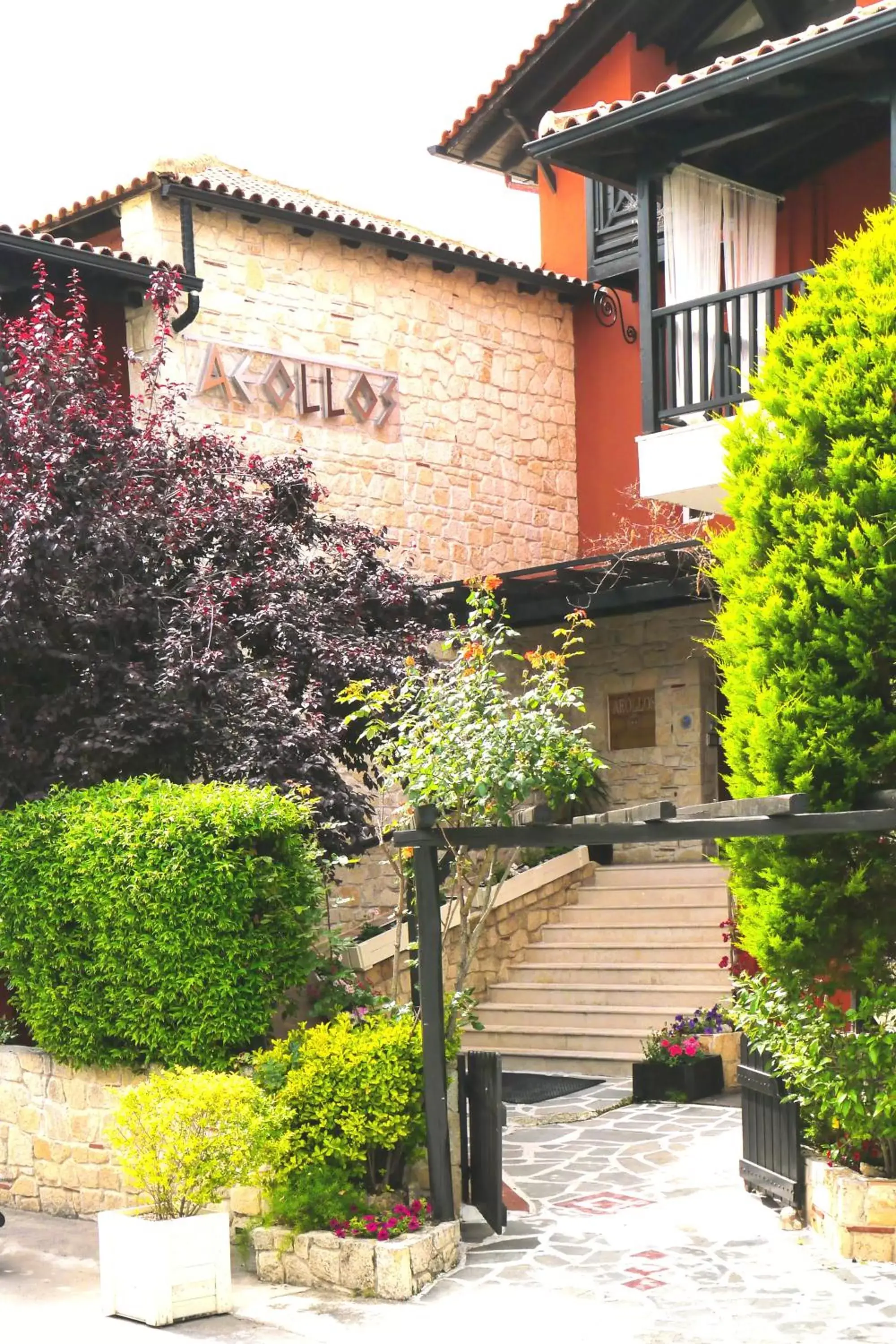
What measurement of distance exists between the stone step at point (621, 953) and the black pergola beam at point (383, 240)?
7535 mm

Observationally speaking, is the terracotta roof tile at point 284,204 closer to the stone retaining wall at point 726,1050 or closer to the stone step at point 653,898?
the stone step at point 653,898

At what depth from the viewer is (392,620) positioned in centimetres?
1172

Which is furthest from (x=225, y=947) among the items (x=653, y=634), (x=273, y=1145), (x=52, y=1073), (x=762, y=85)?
(x=653, y=634)

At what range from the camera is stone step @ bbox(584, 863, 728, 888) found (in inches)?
601

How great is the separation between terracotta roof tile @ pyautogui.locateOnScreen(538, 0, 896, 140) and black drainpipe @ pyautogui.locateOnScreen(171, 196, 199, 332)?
170 inches

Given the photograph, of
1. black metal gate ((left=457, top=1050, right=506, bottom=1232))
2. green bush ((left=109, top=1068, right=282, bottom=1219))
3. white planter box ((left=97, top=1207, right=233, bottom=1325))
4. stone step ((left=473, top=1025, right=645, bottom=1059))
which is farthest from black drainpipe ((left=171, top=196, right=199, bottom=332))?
white planter box ((left=97, top=1207, right=233, bottom=1325))

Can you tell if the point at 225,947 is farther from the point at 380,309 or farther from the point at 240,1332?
the point at 380,309

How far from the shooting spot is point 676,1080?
37.0 ft

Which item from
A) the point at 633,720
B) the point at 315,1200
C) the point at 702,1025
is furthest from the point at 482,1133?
the point at 633,720

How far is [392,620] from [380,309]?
6022 mm

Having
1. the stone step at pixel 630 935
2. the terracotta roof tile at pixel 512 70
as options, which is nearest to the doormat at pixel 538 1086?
the stone step at pixel 630 935

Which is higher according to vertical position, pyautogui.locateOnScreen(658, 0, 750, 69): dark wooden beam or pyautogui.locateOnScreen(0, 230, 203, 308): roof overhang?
pyautogui.locateOnScreen(658, 0, 750, 69): dark wooden beam

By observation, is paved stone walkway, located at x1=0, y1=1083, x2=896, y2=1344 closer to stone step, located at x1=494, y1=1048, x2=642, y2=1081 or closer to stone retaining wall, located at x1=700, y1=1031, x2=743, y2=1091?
stone retaining wall, located at x1=700, y1=1031, x2=743, y2=1091

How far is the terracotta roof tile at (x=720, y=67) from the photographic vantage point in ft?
32.0
